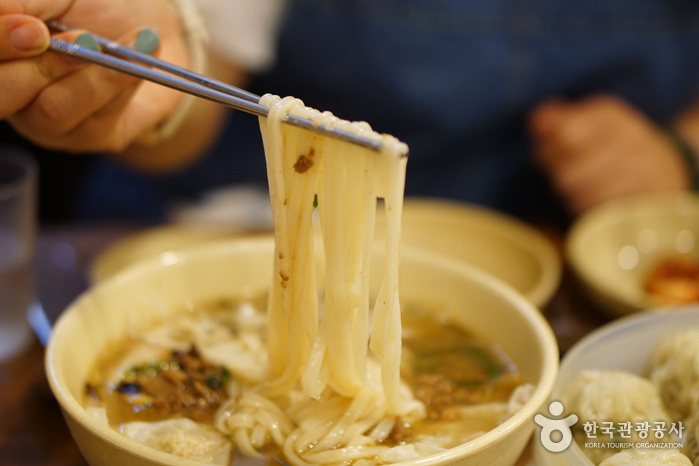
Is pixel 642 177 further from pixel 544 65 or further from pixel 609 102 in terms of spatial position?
pixel 544 65

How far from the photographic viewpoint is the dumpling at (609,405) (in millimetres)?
1235

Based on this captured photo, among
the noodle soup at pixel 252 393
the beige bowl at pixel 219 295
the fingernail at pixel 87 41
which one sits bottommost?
the noodle soup at pixel 252 393

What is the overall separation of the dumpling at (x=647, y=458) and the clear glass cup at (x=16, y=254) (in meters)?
1.41

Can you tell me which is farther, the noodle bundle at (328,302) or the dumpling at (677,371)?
the dumpling at (677,371)

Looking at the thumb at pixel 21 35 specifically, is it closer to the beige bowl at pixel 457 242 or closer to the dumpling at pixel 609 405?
the beige bowl at pixel 457 242

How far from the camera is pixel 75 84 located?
1257mm

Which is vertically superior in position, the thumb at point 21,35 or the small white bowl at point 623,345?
the thumb at point 21,35

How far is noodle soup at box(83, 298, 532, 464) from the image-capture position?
3.97ft

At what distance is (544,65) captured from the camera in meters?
2.84

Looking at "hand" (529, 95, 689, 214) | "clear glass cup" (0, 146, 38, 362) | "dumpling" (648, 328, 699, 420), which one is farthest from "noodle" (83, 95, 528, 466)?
"hand" (529, 95, 689, 214)

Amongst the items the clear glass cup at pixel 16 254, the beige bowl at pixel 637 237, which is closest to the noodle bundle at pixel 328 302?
the clear glass cup at pixel 16 254

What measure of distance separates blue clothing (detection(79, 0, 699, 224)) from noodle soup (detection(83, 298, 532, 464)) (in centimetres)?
141

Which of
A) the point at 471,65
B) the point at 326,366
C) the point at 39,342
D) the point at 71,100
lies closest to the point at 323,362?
the point at 326,366

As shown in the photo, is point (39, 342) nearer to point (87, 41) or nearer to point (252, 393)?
point (252, 393)
